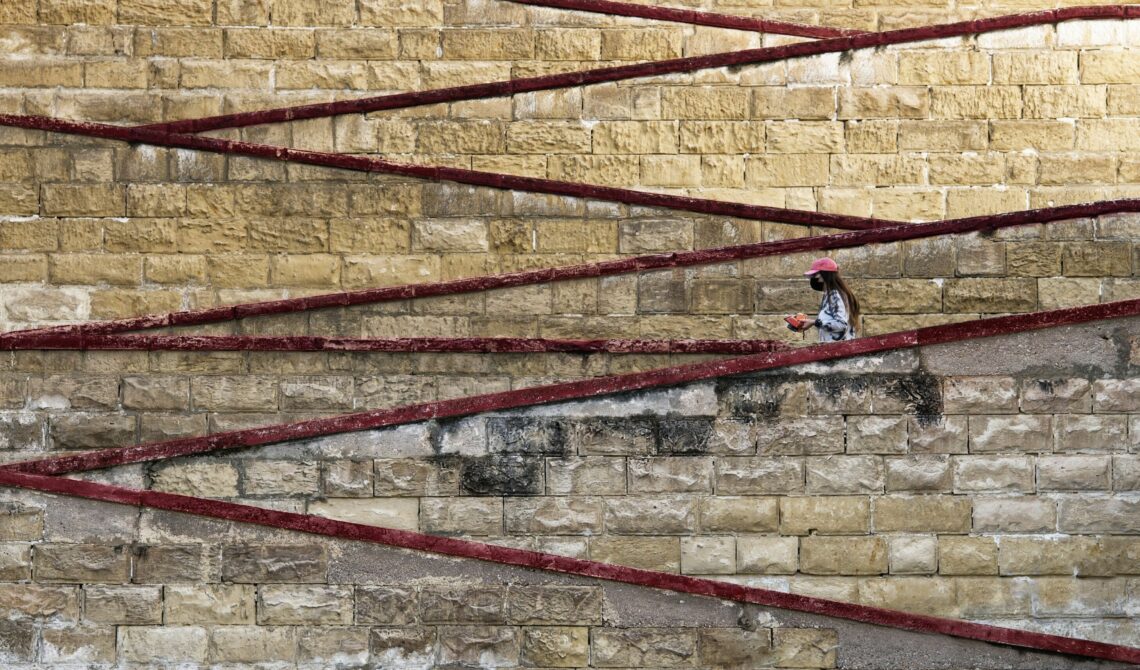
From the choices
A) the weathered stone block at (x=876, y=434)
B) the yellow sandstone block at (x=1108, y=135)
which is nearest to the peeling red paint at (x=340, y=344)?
the weathered stone block at (x=876, y=434)

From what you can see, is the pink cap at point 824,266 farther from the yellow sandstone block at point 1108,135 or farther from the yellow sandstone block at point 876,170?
the yellow sandstone block at point 1108,135

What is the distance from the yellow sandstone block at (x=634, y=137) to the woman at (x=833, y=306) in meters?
1.49

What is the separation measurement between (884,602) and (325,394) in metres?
3.39

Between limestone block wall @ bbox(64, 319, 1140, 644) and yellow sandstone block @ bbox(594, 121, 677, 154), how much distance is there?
2.80 meters

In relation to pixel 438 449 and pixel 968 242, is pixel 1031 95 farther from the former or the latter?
pixel 438 449

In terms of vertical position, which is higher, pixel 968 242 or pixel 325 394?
pixel 968 242

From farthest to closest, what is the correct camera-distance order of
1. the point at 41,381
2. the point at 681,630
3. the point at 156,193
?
the point at 156,193
the point at 41,381
the point at 681,630

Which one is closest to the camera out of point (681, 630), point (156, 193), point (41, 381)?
point (681, 630)

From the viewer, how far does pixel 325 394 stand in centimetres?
1033

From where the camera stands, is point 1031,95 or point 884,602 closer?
point 884,602

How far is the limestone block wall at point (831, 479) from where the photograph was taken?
8914mm

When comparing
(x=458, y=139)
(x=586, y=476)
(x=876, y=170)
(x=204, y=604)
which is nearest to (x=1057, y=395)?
(x=586, y=476)

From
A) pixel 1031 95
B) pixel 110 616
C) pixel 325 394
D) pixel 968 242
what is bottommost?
pixel 110 616

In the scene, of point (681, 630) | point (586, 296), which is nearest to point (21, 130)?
point (586, 296)
